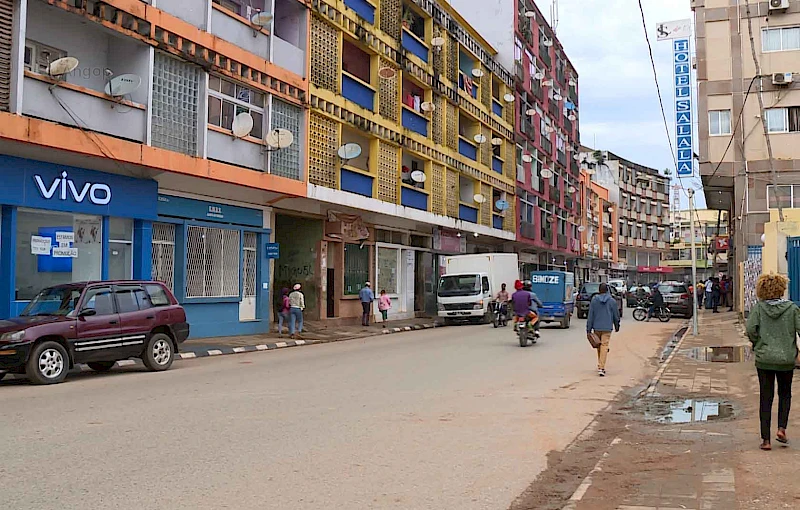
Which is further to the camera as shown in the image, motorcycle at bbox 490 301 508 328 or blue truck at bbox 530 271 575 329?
motorcycle at bbox 490 301 508 328

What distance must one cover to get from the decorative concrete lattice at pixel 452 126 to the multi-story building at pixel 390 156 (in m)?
0.11

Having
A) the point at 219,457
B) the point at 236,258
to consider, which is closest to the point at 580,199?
the point at 236,258

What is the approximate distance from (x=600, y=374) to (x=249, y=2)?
1604 cm

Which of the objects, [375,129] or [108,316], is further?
[375,129]

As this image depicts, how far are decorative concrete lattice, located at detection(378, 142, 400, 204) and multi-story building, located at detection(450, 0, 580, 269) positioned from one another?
19.0 m

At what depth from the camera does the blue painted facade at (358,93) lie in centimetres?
2812

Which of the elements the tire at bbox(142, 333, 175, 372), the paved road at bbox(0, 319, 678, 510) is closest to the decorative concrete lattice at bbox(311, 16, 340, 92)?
the tire at bbox(142, 333, 175, 372)

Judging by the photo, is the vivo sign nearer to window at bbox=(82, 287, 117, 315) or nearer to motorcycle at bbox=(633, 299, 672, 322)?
window at bbox=(82, 287, 117, 315)

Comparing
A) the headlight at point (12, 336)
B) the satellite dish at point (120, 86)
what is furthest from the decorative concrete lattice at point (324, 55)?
the headlight at point (12, 336)

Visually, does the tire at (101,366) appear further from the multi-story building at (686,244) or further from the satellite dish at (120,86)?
A: the multi-story building at (686,244)

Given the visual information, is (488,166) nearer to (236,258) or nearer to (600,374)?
(236,258)

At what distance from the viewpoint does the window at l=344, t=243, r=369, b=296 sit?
103ft

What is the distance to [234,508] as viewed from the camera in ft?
18.3

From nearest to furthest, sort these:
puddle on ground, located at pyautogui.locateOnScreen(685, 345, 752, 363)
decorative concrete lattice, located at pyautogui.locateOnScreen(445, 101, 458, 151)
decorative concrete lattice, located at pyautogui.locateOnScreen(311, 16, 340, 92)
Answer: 1. puddle on ground, located at pyautogui.locateOnScreen(685, 345, 752, 363)
2. decorative concrete lattice, located at pyautogui.locateOnScreen(311, 16, 340, 92)
3. decorative concrete lattice, located at pyautogui.locateOnScreen(445, 101, 458, 151)
